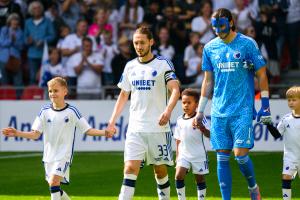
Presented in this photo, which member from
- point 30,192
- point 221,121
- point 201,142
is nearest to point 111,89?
point 30,192

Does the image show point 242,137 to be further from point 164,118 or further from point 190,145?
point 190,145

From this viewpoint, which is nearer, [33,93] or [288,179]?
[288,179]

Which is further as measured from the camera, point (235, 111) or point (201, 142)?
point (201, 142)

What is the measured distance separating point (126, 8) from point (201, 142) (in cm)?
1207

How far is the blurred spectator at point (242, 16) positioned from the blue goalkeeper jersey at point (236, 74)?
39.1 ft

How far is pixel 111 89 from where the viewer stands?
2230 cm

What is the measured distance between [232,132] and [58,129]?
2.29 metres

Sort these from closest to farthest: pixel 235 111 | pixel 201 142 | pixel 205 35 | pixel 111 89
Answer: pixel 235 111 < pixel 201 142 < pixel 111 89 < pixel 205 35

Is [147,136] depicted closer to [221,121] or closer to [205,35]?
[221,121]

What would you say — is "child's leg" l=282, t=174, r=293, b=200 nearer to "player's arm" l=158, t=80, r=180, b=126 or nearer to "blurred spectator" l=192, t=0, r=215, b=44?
"player's arm" l=158, t=80, r=180, b=126

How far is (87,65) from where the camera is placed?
77.7 ft

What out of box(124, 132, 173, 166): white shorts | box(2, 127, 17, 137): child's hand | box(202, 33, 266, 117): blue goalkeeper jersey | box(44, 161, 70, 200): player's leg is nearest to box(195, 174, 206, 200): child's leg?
box(124, 132, 173, 166): white shorts

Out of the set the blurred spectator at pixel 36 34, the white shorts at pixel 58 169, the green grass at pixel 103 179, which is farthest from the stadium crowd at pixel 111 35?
the white shorts at pixel 58 169

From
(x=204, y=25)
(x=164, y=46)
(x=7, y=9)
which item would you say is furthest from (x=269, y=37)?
(x=7, y=9)
